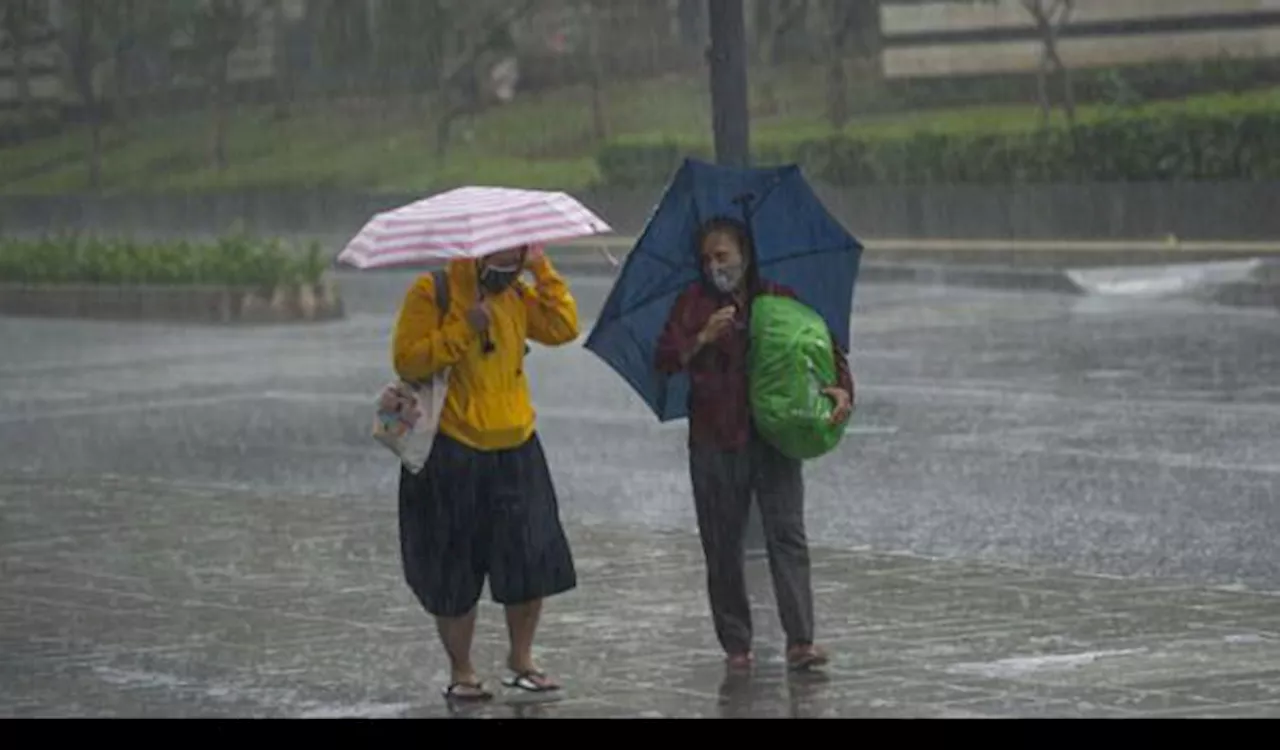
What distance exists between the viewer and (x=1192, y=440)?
1548cm

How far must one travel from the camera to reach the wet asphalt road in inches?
509

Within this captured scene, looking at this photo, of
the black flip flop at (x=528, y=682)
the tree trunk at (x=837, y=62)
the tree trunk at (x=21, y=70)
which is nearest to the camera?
the black flip flop at (x=528, y=682)

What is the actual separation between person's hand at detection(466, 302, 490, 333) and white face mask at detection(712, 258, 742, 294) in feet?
2.40

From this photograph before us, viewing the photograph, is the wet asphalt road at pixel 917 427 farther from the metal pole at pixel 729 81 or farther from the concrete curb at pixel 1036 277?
the metal pole at pixel 729 81

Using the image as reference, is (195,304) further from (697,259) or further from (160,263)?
(697,259)

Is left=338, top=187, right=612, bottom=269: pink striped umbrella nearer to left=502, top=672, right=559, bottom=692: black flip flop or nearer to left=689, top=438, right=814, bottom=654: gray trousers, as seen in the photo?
left=689, top=438, right=814, bottom=654: gray trousers

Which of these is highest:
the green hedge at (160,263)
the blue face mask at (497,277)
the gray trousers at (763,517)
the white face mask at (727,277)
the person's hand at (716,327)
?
the blue face mask at (497,277)

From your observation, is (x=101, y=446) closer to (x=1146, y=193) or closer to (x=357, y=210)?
(x=1146, y=193)

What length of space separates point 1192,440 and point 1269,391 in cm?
222

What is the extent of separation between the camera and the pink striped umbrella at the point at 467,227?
8.91 metres

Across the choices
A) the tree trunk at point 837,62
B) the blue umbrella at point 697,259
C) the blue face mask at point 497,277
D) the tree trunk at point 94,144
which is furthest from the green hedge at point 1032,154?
the blue face mask at point 497,277

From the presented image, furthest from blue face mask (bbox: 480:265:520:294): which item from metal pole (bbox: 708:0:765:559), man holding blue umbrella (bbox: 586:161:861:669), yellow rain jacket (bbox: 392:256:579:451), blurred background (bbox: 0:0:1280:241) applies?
blurred background (bbox: 0:0:1280:241)

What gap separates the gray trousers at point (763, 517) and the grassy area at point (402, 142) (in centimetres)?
2879
